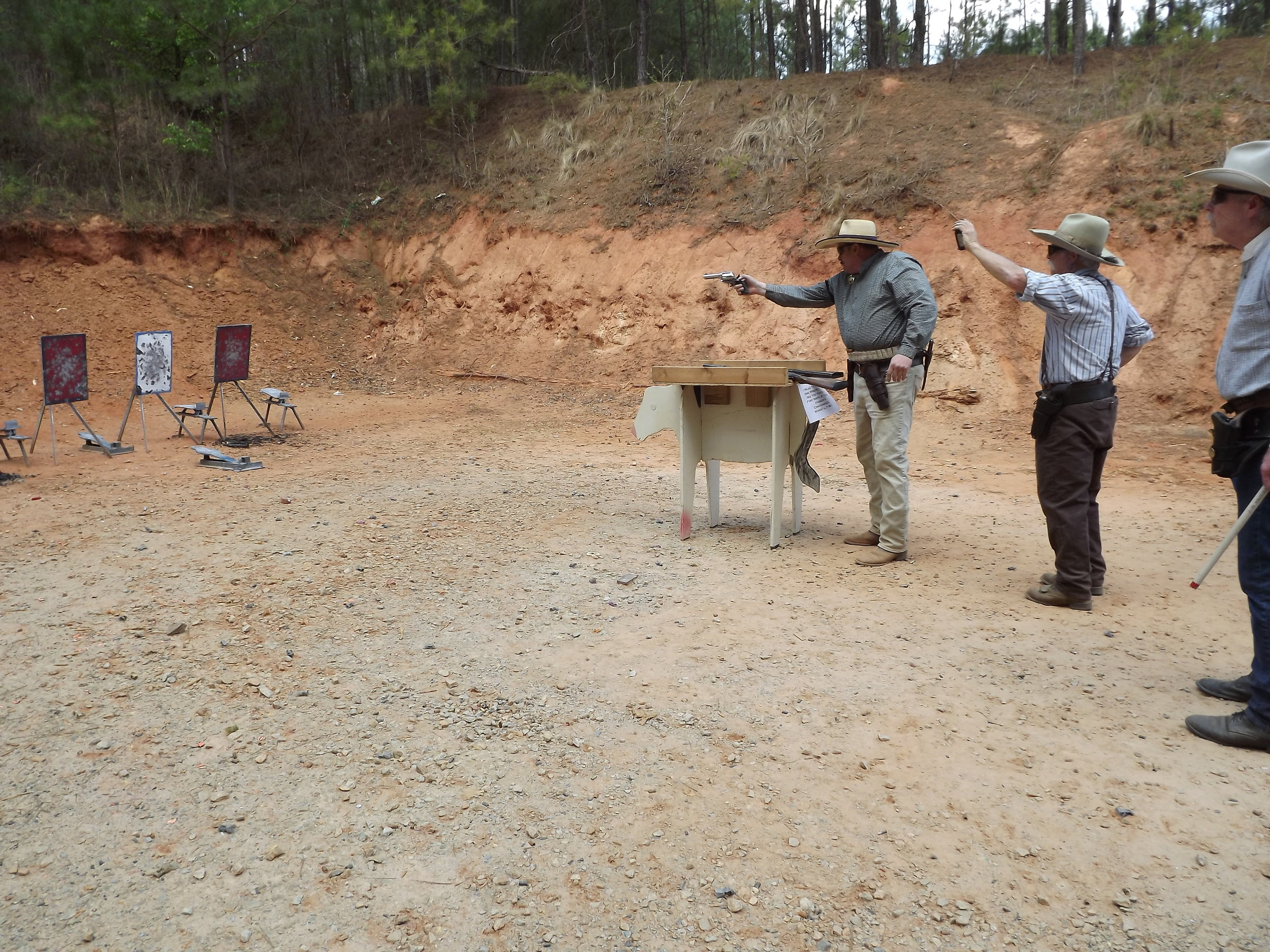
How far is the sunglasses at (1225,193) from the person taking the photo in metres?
3.20

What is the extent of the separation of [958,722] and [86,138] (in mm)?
18724

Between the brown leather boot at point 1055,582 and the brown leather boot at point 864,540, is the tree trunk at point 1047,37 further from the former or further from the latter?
the brown leather boot at point 1055,582

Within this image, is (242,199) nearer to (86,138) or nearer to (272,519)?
(86,138)

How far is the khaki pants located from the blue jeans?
83.0 inches

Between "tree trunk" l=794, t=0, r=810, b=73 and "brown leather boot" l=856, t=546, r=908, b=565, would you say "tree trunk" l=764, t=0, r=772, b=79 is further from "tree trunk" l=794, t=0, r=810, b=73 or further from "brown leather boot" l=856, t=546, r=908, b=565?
"brown leather boot" l=856, t=546, r=908, b=565

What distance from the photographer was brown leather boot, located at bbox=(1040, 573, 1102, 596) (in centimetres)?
473

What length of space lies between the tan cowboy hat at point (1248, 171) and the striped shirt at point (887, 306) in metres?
1.87

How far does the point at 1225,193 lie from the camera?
3250 mm

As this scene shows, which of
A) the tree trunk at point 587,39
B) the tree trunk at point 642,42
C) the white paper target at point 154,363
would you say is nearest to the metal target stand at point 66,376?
the white paper target at point 154,363

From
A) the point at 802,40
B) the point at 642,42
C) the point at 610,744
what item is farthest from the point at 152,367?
the point at 802,40

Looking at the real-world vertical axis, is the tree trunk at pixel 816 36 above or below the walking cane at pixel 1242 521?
above

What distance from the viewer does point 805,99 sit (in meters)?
15.2

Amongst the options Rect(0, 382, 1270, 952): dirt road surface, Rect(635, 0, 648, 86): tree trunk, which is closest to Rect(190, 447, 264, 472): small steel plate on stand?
Rect(0, 382, 1270, 952): dirt road surface

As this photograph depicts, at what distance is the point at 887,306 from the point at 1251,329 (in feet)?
7.40
